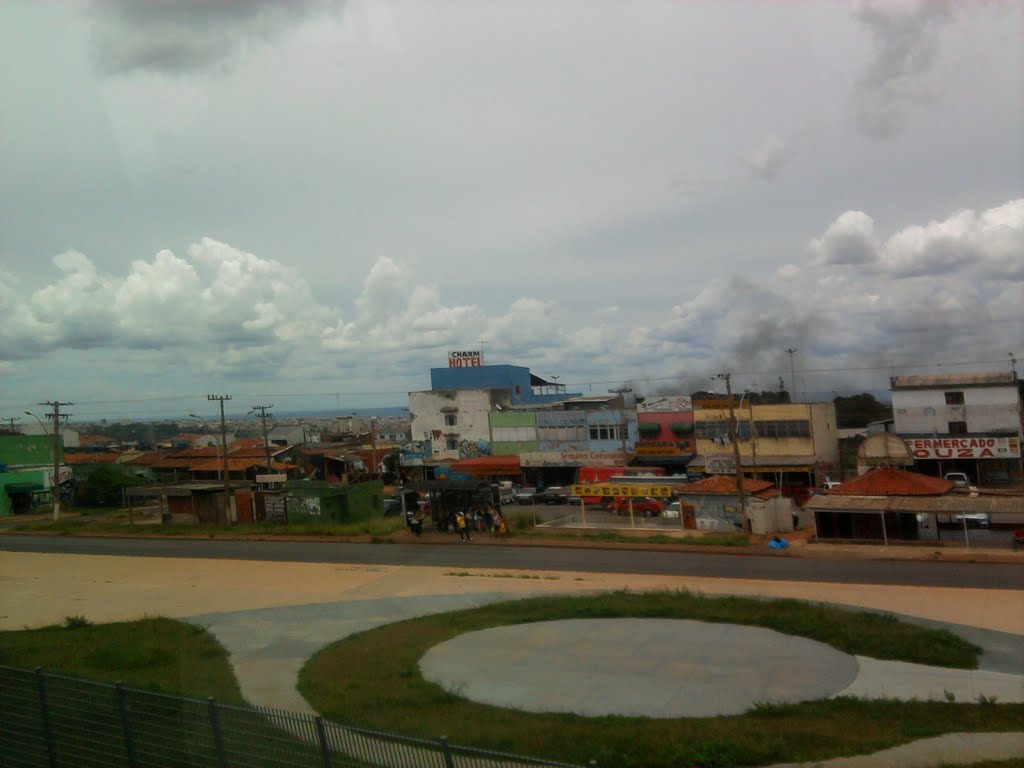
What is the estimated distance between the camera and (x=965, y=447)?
4434 centimetres

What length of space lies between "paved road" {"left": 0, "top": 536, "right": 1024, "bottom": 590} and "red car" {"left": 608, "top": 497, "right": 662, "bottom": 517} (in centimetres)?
994

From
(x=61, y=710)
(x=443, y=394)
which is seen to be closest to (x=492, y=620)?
(x=61, y=710)

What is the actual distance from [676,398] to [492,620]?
115 feet

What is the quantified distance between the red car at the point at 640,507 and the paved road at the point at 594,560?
9936mm

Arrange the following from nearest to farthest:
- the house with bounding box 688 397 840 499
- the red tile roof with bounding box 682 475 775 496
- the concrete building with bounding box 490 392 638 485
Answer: the red tile roof with bounding box 682 475 775 496 < the house with bounding box 688 397 840 499 < the concrete building with bounding box 490 392 638 485

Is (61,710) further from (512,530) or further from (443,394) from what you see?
(443,394)

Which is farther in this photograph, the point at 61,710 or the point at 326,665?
the point at 326,665

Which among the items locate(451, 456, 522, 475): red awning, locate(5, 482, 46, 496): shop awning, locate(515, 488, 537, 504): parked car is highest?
locate(5, 482, 46, 496): shop awning

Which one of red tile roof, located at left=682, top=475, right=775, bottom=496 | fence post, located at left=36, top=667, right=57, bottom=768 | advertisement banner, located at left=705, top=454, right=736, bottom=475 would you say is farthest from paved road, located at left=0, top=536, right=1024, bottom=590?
fence post, located at left=36, top=667, right=57, bottom=768

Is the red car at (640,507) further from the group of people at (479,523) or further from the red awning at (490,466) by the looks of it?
the red awning at (490,466)

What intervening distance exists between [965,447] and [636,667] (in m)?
38.3

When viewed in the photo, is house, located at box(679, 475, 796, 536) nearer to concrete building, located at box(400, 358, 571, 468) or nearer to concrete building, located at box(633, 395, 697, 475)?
concrete building, located at box(633, 395, 697, 475)

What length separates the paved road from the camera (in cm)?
2188

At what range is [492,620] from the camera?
17359mm
